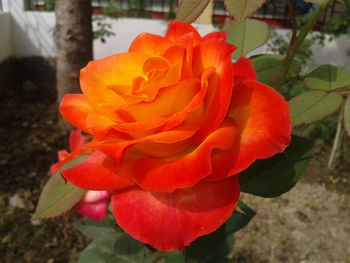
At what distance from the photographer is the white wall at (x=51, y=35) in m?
3.34

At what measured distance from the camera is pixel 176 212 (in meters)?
0.31

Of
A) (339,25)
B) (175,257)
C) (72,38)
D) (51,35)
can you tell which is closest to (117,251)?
(175,257)

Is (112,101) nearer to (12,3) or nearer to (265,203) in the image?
(265,203)

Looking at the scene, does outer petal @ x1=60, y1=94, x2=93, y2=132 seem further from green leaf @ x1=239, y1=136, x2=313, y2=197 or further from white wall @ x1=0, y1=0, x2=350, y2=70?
white wall @ x1=0, y1=0, x2=350, y2=70

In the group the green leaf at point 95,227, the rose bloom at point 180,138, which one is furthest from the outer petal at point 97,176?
the green leaf at point 95,227

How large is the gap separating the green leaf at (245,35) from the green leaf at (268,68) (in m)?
0.02

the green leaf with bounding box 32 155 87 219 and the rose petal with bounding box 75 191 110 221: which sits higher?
the green leaf with bounding box 32 155 87 219

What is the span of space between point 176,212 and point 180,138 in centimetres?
5

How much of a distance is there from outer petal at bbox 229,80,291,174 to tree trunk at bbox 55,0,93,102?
2078 mm

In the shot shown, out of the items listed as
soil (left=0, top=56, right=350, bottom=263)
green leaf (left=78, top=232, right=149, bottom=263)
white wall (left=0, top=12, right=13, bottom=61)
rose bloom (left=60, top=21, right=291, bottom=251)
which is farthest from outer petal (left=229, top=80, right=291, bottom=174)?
white wall (left=0, top=12, right=13, bottom=61)

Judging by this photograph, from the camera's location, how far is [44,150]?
2.38 meters

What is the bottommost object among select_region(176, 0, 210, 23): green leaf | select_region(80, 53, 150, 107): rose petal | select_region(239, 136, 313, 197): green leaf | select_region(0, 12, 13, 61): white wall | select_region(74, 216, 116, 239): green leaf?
select_region(0, 12, 13, 61): white wall

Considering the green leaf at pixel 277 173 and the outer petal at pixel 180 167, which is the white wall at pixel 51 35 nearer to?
the green leaf at pixel 277 173

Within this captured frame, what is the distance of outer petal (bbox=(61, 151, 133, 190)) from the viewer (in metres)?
0.32
